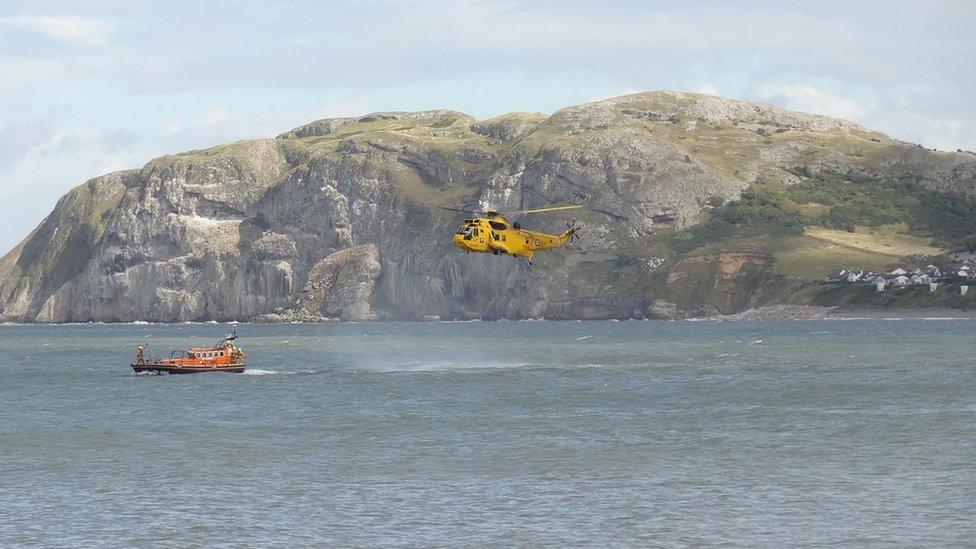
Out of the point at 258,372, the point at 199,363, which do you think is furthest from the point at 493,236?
the point at 258,372

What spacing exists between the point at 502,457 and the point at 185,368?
70316mm

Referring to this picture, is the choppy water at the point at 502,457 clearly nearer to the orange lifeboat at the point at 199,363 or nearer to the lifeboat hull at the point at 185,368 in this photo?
the lifeboat hull at the point at 185,368

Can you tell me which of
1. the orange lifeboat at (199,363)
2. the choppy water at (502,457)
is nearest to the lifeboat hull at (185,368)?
the orange lifeboat at (199,363)

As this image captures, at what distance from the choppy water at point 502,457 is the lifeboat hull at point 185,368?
2822 mm

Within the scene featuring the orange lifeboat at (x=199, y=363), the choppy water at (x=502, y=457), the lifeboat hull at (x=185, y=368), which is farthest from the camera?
the orange lifeboat at (x=199, y=363)

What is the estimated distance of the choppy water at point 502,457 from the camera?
43.1 meters

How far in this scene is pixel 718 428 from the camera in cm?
7075

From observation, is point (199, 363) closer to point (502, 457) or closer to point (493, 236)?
point (493, 236)

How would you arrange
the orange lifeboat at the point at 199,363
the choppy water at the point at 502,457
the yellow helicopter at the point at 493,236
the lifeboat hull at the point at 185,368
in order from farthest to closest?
the orange lifeboat at the point at 199,363
the lifeboat hull at the point at 185,368
the yellow helicopter at the point at 493,236
the choppy water at the point at 502,457

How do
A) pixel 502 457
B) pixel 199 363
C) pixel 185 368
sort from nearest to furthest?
pixel 502 457, pixel 185 368, pixel 199 363

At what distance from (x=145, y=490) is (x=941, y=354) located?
9884 centimetres

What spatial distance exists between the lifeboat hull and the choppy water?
2.82 metres

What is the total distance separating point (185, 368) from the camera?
411ft

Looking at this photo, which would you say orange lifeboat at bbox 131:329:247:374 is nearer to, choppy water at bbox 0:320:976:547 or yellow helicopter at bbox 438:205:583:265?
choppy water at bbox 0:320:976:547
